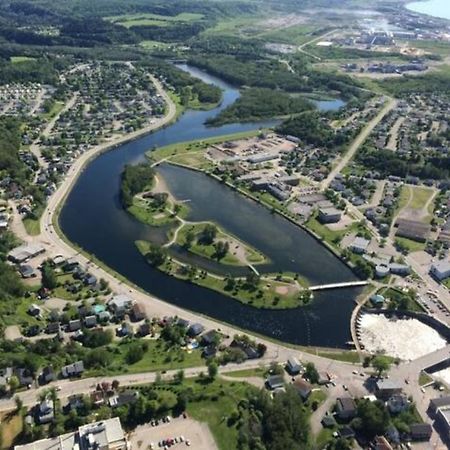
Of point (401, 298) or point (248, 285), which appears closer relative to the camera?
point (401, 298)

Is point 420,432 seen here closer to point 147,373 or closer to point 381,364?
point 381,364

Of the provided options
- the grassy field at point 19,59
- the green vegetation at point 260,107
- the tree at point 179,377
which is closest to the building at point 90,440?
the tree at point 179,377

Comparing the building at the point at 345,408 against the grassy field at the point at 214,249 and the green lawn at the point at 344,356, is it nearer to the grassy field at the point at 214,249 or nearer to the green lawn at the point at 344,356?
the green lawn at the point at 344,356

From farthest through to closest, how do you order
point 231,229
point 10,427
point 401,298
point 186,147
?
point 186,147
point 231,229
point 401,298
point 10,427

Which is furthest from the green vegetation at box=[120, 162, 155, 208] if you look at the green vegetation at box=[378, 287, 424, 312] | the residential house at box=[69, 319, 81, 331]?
the green vegetation at box=[378, 287, 424, 312]

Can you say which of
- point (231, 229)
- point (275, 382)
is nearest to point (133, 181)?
point (231, 229)

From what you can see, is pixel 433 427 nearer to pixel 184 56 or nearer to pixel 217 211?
pixel 217 211
